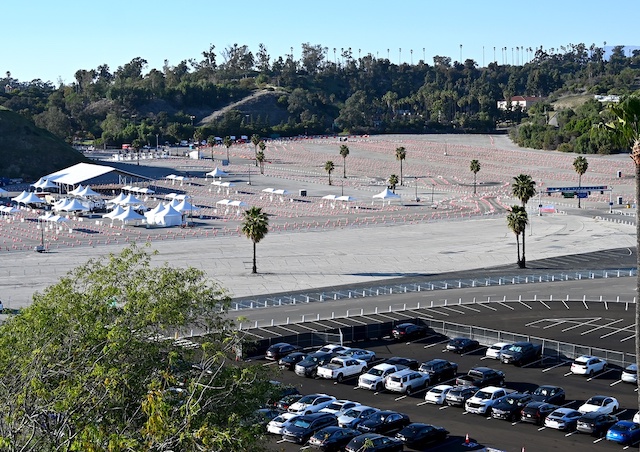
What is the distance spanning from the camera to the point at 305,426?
31453mm

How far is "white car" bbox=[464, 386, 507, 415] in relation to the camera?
34438 millimetres

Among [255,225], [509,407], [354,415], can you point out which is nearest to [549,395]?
[509,407]

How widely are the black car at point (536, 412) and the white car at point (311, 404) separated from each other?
698 cm

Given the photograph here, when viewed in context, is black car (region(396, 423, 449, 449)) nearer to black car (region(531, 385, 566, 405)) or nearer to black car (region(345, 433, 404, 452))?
black car (region(345, 433, 404, 452))

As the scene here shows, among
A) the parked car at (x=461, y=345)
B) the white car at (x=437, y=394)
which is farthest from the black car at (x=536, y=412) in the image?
the parked car at (x=461, y=345)

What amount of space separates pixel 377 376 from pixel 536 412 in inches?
294

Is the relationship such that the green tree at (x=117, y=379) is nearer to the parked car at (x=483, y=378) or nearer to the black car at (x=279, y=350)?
the parked car at (x=483, y=378)

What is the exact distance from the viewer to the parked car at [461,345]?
44.0 metres

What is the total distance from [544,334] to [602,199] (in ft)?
230

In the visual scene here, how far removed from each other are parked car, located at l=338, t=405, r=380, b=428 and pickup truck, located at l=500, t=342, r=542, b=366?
401 inches

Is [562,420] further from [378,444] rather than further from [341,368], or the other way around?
[341,368]

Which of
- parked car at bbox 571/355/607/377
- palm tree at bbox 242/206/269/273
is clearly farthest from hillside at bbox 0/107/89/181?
parked car at bbox 571/355/607/377

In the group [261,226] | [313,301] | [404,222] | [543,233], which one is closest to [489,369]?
[313,301]

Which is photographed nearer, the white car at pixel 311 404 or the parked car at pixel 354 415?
the parked car at pixel 354 415
